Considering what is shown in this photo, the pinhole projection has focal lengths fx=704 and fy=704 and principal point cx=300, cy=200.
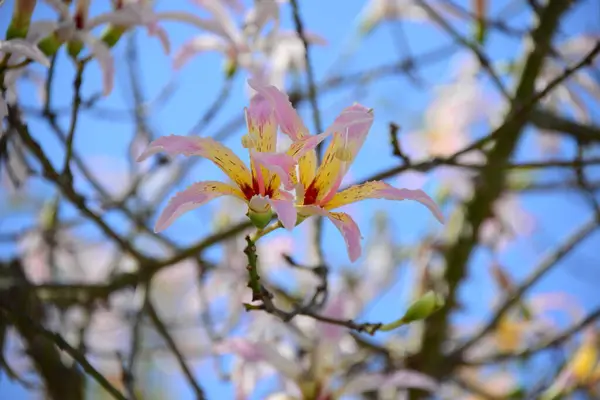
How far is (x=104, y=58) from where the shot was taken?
855mm

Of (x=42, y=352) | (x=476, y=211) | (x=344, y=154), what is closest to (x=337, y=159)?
(x=344, y=154)

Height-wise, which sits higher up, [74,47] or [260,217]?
[74,47]

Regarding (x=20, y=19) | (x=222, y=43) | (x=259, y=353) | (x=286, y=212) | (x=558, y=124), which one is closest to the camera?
(x=286, y=212)

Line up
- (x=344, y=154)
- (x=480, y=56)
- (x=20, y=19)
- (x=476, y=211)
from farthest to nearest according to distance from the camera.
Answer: (x=476, y=211) < (x=480, y=56) < (x=20, y=19) < (x=344, y=154)

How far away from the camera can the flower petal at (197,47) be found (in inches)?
47.2

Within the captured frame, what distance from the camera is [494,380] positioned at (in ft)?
7.47

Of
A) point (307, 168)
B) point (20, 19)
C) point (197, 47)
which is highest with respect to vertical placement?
point (197, 47)

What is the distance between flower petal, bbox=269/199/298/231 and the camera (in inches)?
24.0

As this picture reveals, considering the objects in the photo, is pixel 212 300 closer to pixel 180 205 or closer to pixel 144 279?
pixel 144 279

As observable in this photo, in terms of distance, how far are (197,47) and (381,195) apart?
64 cm

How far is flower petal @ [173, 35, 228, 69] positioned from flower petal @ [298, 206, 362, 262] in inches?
24.0

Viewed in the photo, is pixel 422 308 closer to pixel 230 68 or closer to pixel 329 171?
pixel 329 171

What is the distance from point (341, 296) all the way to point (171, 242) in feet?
1.62

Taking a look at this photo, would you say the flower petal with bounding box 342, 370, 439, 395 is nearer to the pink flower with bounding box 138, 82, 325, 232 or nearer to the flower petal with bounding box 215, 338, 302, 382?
the flower petal with bounding box 215, 338, 302, 382
